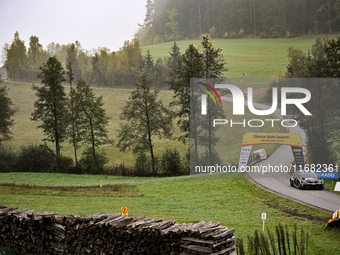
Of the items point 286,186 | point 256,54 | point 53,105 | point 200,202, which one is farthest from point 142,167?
point 256,54

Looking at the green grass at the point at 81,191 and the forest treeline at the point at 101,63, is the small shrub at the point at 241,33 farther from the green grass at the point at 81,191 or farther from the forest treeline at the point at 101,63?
the green grass at the point at 81,191

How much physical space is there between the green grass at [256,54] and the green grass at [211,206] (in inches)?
2464

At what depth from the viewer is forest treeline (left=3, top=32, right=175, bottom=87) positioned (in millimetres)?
90444

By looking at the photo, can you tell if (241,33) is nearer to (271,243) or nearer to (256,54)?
(256,54)

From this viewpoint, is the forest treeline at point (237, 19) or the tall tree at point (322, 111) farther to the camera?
the forest treeline at point (237, 19)

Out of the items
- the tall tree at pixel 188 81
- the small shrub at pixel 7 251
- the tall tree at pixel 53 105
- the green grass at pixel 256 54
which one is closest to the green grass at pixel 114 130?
the tall tree at pixel 188 81

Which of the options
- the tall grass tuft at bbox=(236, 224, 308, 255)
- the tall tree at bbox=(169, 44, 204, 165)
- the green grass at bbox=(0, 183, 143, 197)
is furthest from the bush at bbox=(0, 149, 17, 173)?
the tall grass tuft at bbox=(236, 224, 308, 255)

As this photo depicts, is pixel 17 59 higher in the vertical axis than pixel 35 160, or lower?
higher

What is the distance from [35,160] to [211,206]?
102 ft

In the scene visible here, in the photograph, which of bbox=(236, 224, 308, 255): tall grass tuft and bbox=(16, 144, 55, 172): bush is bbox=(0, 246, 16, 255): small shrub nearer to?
bbox=(236, 224, 308, 255): tall grass tuft

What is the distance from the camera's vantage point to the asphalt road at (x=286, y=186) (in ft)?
66.8

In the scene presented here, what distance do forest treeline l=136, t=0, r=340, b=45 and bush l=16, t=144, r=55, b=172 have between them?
10184 cm

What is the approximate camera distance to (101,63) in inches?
3920

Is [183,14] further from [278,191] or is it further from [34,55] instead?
[278,191]
